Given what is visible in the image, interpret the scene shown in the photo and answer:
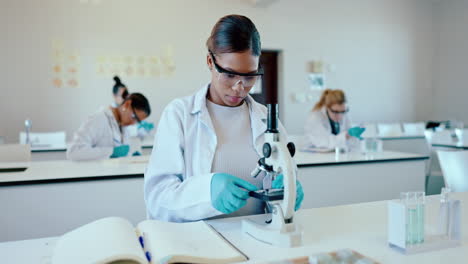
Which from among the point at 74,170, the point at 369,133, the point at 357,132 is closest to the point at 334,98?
the point at 357,132

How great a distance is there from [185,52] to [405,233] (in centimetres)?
518

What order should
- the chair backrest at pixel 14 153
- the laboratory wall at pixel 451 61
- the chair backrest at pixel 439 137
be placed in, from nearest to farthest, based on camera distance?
the chair backrest at pixel 14 153 < the chair backrest at pixel 439 137 < the laboratory wall at pixel 451 61

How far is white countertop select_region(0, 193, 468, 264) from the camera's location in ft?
3.01

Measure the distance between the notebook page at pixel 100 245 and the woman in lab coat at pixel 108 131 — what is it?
1.93 meters

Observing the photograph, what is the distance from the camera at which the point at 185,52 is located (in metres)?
5.76

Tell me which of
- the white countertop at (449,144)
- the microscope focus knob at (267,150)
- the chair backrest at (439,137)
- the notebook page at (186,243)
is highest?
the microscope focus knob at (267,150)

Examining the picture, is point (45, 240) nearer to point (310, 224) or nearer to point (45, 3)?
point (310, 224)

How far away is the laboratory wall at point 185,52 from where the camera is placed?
511cm

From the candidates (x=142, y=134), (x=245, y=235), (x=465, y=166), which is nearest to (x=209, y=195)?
(x=245, y=235)

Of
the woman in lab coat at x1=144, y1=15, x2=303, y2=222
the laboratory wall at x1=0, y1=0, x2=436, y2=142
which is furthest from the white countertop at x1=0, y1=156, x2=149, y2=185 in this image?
the laboratory wall at x1=0, y1=0, x2=436, y2=142

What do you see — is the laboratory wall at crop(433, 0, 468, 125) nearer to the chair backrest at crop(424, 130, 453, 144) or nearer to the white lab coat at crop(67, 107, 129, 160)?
the chair backrest at crop(424, 130, 453, 144)

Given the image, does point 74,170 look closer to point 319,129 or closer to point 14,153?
point 14,153

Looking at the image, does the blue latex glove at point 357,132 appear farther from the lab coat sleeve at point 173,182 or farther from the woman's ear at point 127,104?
the lab coat sleeve at point 173,182

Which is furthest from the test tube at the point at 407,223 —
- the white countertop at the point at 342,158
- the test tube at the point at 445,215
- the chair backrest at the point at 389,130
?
the chair backrest at the point at 389,130
